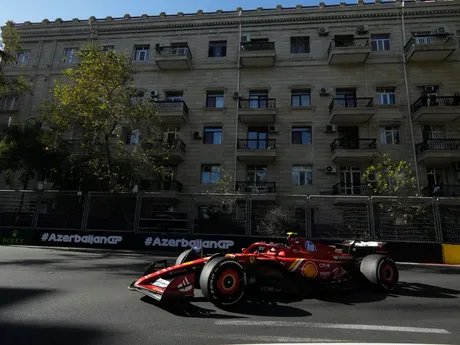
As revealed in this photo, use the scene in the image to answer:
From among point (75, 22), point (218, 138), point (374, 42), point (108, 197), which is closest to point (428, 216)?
point (108, 197)

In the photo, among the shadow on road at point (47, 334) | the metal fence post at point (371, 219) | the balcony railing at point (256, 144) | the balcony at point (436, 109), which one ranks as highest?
the balcony at point (436, 109)

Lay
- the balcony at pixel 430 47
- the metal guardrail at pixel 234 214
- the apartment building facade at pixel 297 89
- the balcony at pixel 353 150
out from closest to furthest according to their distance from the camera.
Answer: the metal guardrail at pixel 234 214 < the balcony at pixel 353 150 < the apartment building facade at pixel 297 89 < the balcony at pixel 430 47

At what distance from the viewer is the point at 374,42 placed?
82.6ft

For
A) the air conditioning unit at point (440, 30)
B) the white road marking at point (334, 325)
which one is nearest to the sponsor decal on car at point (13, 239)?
the white road marking at point (334, 325)

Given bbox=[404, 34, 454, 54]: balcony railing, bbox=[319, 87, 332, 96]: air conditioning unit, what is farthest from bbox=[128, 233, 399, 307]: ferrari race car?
bbox=[404, 34, 454, 54]: balcony railing

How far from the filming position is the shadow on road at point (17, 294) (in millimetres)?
4904

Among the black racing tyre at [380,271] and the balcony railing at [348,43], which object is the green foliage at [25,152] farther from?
the balcony railing at [348,43]

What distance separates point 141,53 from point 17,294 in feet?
85.4

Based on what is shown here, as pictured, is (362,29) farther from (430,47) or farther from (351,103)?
(351,103)

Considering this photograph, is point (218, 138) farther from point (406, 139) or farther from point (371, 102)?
point (406, 139)

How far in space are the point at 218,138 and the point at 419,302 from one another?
20445mm

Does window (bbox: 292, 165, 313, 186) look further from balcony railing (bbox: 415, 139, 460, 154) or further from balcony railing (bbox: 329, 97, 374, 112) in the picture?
balcony railing (bbox: 415, 139, 460, 154)

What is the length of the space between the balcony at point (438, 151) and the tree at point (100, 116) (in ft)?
59.3

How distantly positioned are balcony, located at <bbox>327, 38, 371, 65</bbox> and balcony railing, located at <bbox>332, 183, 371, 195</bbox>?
32.9 feet
